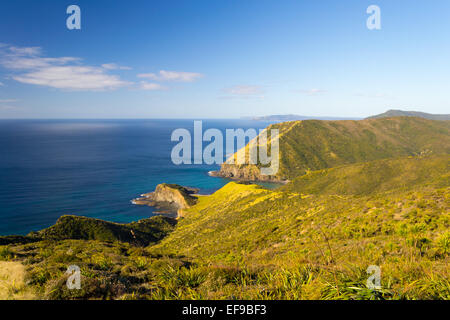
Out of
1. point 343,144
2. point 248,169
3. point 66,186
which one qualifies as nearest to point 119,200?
point 66,186

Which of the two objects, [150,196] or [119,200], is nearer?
[119,200]

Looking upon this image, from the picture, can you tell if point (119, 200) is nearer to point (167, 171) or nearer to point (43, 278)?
point (167, 171)

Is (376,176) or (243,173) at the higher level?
(376,176)

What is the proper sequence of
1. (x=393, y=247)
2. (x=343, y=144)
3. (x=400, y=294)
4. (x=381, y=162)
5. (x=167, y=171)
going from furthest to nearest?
(x=343, y=144) → (x=167, y=171) → (x=381, y=162) → (x=393, y=247) → (x=400, y=294)

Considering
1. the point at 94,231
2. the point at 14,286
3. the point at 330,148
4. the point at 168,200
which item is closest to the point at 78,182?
the point at 168,200

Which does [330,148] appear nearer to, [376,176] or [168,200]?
[376,176]

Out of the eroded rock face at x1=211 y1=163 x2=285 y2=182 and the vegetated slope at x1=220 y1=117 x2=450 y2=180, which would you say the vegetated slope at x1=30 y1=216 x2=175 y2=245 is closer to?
the eroded rock face at x1=211 y1=163 x2=285 y2=182

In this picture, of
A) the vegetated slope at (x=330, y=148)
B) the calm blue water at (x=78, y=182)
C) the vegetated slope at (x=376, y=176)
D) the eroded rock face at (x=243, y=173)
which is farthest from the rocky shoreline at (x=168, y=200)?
the vegetated slope at (x=330, y=148)
